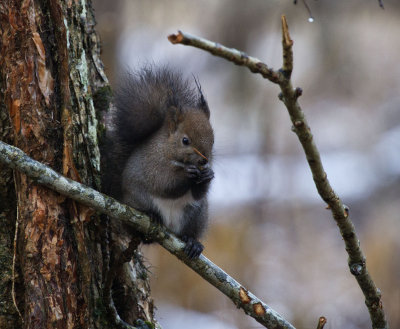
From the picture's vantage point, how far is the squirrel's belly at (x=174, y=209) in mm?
2707

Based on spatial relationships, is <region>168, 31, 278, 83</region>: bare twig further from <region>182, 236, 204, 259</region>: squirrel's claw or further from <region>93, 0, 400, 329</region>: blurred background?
<region>93, 0, 400, 329</region>: blurred background

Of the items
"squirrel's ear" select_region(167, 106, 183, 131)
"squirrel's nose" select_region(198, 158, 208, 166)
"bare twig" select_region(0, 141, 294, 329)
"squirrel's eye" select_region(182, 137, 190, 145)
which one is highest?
"squirrel's ear" select_region(167, 106, 183, 131)

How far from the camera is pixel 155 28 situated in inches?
220

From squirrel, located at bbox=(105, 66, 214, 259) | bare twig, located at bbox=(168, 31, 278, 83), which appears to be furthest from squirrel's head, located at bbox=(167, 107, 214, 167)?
bare twig, located at bbox=(168, 31, 278, 83)

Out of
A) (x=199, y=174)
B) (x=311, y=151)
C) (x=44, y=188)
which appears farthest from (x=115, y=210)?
(x=311, y=151)

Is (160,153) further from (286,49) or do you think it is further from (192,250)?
(286,49)

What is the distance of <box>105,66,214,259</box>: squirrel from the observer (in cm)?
271

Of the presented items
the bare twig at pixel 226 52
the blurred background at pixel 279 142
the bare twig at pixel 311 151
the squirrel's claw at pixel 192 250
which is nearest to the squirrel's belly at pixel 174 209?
the squirrel's claw at pixel 192 250

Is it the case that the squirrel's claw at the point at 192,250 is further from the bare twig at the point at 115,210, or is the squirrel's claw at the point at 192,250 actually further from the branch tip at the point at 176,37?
the branch tip at the point at 176,37

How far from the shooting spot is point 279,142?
5.62 meters

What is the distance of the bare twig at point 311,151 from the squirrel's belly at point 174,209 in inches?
37.4

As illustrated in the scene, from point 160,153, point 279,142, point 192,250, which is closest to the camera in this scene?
point 192,250

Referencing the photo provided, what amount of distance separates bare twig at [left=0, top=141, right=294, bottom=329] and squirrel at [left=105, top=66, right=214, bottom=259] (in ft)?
1.10

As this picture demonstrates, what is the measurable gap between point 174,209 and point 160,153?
265mm
